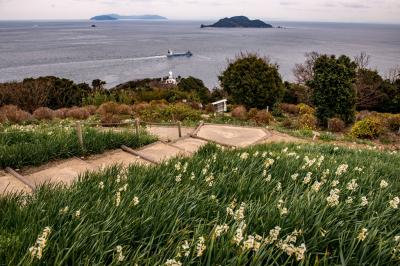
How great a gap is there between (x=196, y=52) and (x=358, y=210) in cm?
12265

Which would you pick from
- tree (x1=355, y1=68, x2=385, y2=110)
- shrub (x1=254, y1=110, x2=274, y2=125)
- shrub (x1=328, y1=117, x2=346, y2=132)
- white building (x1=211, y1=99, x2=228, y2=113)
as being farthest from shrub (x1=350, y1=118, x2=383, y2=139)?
tree (x1=355, y1=68, x2=385, y2=110)

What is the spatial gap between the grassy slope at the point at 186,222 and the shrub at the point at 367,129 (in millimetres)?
13927

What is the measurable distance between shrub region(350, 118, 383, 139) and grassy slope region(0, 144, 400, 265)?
13927 mm

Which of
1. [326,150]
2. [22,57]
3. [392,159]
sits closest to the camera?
[392,159]

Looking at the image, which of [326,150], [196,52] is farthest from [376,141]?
[196,52]

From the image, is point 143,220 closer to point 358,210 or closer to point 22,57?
point 358,210

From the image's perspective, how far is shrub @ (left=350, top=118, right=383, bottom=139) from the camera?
1806 cm

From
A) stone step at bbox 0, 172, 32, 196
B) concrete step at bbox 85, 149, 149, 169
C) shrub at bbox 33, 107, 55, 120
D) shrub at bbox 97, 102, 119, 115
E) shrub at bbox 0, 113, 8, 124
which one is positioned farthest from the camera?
shrub at bbox 97, 102, 119, 115

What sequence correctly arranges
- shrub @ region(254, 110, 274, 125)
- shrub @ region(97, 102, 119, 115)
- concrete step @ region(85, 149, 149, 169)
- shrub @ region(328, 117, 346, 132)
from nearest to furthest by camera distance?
concrete step @ region(85, 149, 149, 169) → shrub @ region(97, 102, 119, 115) → shrub @ region(254, 110, 274, 125) → shrub @ region(328, 117, 346, 132)

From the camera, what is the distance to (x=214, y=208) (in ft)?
12.9

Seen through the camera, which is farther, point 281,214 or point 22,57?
point 22,57

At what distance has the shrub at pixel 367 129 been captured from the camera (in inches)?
711

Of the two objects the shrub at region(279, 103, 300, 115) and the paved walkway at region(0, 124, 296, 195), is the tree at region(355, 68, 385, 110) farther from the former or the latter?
the paved walkway at region(0, 124, 296, 195)

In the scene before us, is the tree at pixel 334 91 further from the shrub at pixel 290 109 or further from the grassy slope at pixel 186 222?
the grassy slope at pixel 186 222
